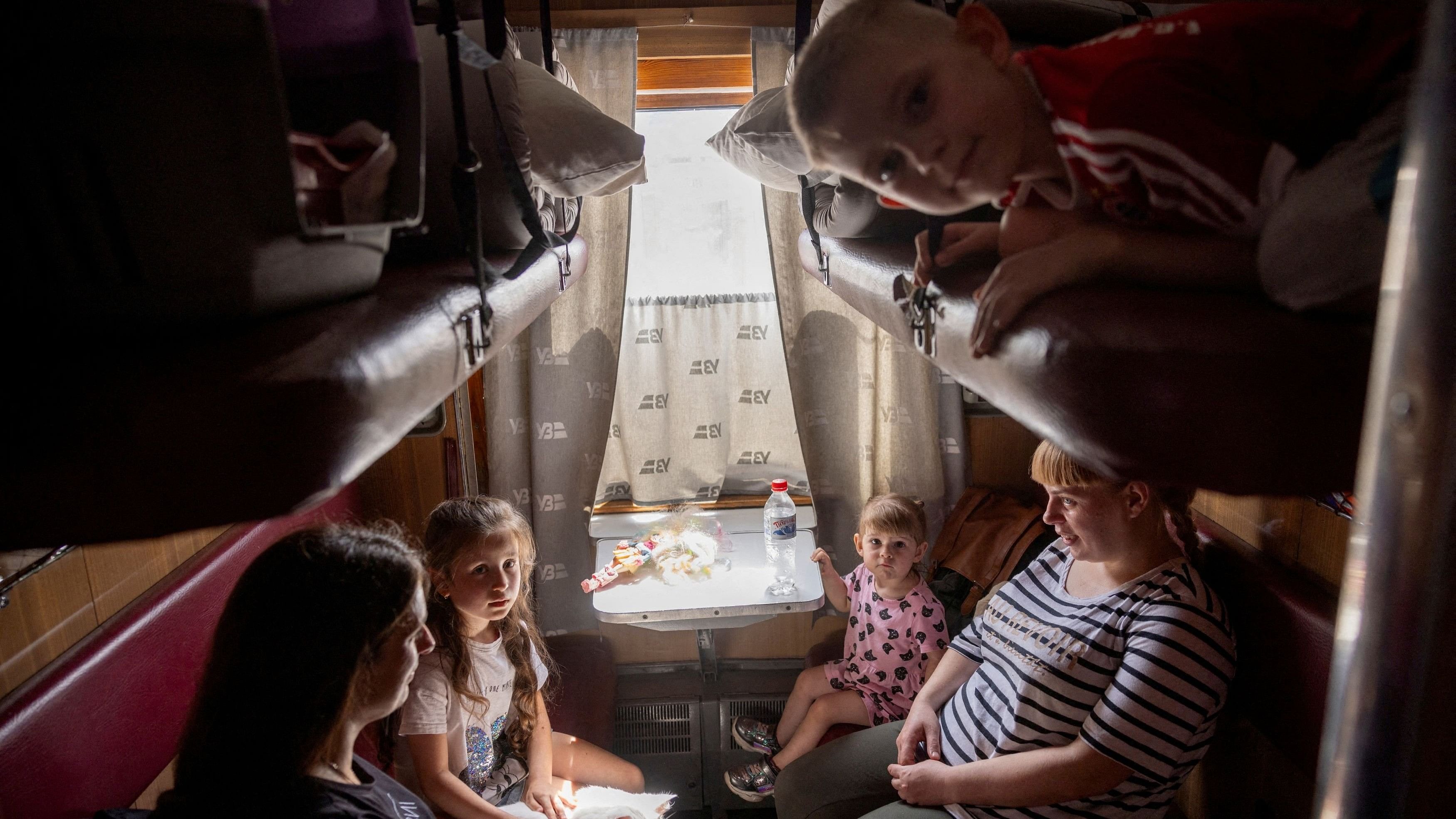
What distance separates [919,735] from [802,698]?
2.10 feet

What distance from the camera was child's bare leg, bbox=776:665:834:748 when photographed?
2.48 m

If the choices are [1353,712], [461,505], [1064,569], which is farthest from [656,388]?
[1353,712]

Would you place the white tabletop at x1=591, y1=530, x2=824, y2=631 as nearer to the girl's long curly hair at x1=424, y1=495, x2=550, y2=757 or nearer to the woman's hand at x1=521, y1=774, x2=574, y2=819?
the girl's long curly hair at x1=424, y1=495, x2=550, y2=757

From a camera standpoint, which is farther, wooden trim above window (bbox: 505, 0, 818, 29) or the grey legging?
wooden trim above window (bbox: 505, 0, 818, 29)

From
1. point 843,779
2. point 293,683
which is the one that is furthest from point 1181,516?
point 293,683

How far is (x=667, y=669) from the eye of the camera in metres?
2.90

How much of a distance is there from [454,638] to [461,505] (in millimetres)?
299

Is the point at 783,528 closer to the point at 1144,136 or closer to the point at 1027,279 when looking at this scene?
the point at 1027,279

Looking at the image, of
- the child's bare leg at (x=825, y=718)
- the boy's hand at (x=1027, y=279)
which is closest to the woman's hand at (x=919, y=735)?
the child's bare leg at (x=825, y=718)

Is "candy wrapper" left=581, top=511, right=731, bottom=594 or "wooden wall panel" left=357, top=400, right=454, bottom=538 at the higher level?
"wooden wall panel" left=357, top=400, right=454, bottom=538

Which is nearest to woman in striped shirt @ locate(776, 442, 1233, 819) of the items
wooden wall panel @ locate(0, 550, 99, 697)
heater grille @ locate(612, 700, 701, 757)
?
heater grille @ locate(612, 700, 701, 757)

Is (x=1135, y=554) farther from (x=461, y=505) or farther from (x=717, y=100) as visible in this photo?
(x=717, y=100)

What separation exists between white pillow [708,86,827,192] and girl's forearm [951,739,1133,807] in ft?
3.59

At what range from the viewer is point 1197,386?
49cm
